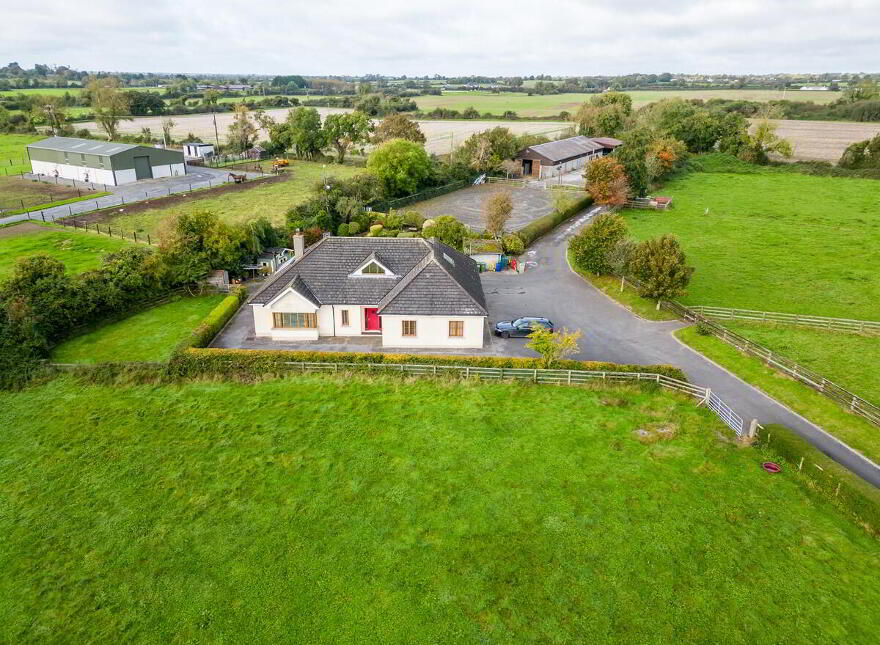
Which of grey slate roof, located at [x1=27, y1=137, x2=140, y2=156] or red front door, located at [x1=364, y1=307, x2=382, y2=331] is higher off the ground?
grey slate roof, located at [x1=27, y1=137, x2=140, y2=156]

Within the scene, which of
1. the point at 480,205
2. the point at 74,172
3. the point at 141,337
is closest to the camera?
the point at 141,337

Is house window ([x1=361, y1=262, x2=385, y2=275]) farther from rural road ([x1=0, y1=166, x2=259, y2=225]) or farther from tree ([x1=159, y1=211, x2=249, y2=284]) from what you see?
rural road ([x1=0, y1=166, x2=259, y2=225])

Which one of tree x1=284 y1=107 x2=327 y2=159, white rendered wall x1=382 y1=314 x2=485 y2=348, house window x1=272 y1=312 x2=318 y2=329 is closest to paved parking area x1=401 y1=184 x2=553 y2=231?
white rendered wall x1=382 y1=314 x2=485 y2=348

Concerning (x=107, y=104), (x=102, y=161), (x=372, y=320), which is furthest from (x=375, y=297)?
(x=107, y=104)

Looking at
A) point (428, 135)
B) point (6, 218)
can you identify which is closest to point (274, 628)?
point (6, 218)

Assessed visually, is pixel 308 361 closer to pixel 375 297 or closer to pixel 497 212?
pixel 375 297
